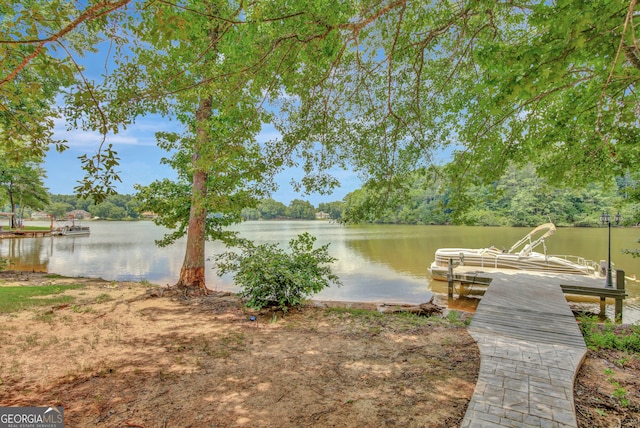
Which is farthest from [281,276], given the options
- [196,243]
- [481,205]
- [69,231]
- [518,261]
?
[69,231]

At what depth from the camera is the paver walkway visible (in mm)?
2703

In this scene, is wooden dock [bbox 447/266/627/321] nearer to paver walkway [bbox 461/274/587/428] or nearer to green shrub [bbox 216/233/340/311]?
paver walkway [bbox 461/274/587/428]

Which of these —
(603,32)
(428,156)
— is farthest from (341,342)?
(603,32)

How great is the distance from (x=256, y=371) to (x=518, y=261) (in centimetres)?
1253

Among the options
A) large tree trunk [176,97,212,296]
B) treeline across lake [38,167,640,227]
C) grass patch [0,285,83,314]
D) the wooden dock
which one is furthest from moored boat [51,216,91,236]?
the wooden dock

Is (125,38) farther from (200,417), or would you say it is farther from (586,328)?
(586,328)

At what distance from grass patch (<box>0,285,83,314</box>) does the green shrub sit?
4025mm

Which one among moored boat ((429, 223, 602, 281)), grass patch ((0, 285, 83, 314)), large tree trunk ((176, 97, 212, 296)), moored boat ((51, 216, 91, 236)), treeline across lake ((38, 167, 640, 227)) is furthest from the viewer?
moored boat ((51, 216, 91, 236))

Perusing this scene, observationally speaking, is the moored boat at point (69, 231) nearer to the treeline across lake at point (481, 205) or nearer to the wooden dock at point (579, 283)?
the treeline across lake at point (481, 205)

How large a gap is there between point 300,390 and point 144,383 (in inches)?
68.0

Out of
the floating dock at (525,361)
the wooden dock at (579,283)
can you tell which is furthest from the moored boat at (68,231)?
the floating dock at (525,361)

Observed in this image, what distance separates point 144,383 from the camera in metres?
3.36

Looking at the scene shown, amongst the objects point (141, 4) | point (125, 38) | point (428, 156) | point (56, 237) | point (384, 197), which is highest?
point (125, 38)

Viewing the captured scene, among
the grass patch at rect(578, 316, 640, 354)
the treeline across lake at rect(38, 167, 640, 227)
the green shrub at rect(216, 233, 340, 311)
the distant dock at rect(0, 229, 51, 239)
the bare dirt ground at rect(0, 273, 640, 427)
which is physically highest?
the treeline across lake at rect(38, 167, 640, 227)
